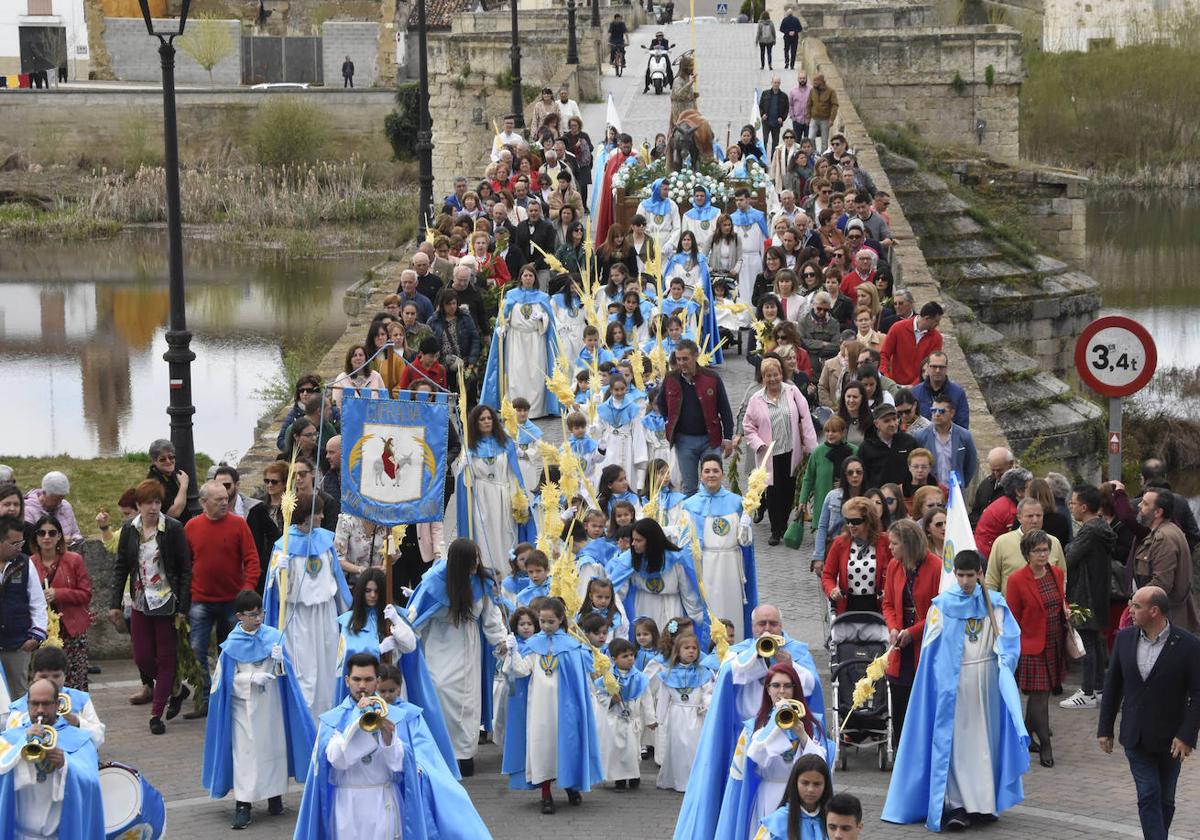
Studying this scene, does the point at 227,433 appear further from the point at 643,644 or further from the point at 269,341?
the point at 643,644

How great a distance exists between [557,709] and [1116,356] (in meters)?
3.92

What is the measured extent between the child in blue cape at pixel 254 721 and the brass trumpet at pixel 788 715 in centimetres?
308

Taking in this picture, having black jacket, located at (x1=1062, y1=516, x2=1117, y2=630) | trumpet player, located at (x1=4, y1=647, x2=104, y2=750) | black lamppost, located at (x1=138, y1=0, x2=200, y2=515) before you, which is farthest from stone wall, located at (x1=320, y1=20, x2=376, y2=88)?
trumpet player, located at (x1=4, y1=647, x2=104, y2=750)

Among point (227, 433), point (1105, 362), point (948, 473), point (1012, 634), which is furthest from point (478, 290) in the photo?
point (227, 433)

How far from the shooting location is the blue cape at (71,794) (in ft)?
32.1

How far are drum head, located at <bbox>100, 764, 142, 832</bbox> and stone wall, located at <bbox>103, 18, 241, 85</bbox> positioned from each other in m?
69.2

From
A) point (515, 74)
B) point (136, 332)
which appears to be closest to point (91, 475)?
point (515, 74)

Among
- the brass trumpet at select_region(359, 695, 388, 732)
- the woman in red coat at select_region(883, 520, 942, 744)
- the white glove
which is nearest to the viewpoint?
the brass trumpet at select_region(359, 695, 388, 732)

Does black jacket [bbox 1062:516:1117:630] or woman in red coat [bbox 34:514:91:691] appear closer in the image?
woman in red coat [bbox 34:514:91:691]

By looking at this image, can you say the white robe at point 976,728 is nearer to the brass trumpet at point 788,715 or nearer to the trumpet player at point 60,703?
the brass trumpet at point 788,715

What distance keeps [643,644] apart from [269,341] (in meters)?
33.3

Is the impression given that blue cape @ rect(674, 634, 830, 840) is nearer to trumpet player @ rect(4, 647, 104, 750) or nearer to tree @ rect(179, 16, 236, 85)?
trumpet player @ rect(4, 647, 104, 750)

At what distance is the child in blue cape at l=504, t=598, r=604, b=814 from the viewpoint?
460 inches

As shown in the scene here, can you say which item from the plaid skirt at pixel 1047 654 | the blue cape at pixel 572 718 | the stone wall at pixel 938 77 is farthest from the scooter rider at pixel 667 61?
the blue cape at pixel 572 718
